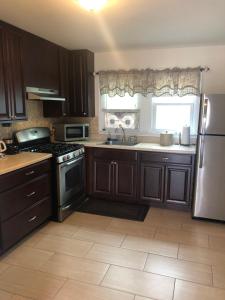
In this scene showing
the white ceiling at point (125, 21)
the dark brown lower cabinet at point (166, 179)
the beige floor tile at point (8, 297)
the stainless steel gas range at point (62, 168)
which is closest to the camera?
the beige floor tile at point (8, 297)

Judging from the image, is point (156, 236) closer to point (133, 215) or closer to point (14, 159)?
point (133, 215)

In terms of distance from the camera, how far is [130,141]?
3922 mm

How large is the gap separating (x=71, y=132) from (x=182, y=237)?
2247 mm

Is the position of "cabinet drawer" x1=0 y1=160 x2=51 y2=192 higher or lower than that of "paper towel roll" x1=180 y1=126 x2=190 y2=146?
lower

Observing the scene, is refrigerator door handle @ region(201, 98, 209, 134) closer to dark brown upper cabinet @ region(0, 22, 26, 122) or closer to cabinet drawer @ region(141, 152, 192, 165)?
cabinet drawer @ region(141, 152, 192, 165)

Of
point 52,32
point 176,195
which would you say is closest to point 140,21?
point 52,32

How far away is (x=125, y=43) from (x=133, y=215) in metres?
2.39

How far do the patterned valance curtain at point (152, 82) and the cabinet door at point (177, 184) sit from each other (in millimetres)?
1126

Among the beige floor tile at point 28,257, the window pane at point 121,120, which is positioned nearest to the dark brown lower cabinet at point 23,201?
the beige floor tile at point 28,257

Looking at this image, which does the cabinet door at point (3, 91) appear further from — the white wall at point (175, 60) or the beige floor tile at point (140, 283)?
the beige floor tile at point (140, 283)

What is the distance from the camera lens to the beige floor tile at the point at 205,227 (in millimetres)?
2859

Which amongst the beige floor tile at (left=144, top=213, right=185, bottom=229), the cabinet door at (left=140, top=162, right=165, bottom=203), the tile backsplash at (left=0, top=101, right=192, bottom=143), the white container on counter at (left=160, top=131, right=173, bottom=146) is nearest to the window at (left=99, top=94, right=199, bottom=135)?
the tile backsplash at (left=0, top=101, right=192, bottom=143)

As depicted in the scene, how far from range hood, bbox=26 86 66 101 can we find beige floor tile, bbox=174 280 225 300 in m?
2.54

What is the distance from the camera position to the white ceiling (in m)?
2.10
